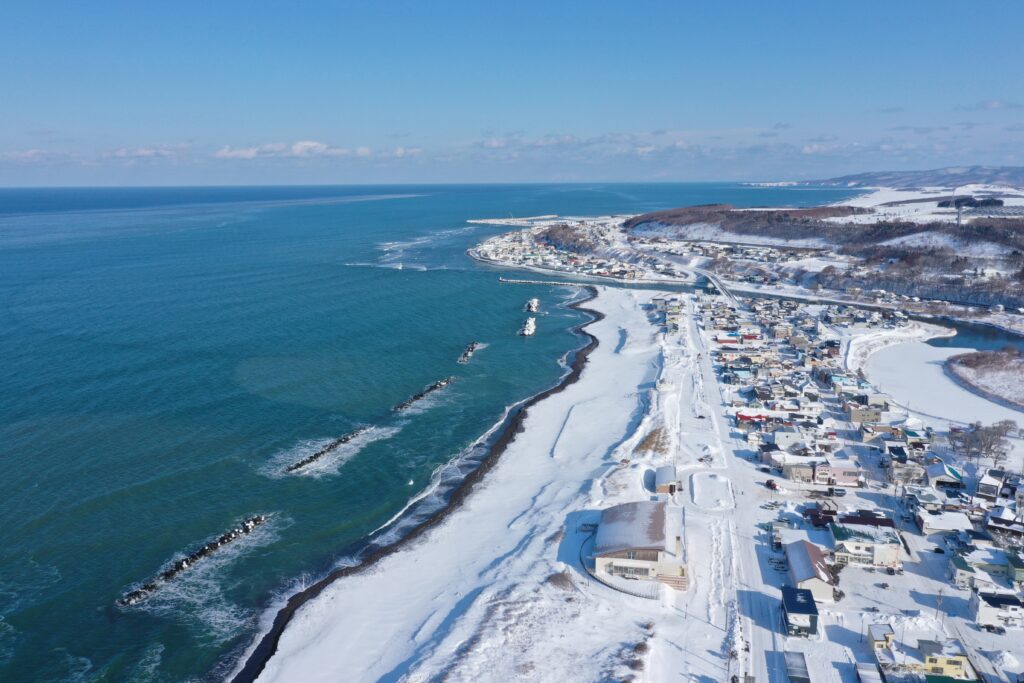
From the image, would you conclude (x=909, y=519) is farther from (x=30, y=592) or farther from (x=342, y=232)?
(x=342, y=232)

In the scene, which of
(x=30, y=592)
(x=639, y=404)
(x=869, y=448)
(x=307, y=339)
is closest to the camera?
(x=30, y=592)

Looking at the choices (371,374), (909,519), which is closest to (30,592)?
(371,374)

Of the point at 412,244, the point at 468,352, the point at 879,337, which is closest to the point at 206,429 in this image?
the point at 468,352

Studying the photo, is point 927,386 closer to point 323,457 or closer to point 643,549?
point 643,549

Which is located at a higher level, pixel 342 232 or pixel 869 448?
pixel 342 232

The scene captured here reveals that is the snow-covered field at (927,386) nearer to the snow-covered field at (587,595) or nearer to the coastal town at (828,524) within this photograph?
the coastal town at (828,524)

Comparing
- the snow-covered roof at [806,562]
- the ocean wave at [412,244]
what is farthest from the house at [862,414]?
the ocean wave at [412,244]

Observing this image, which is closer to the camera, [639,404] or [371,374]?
[639,404]
